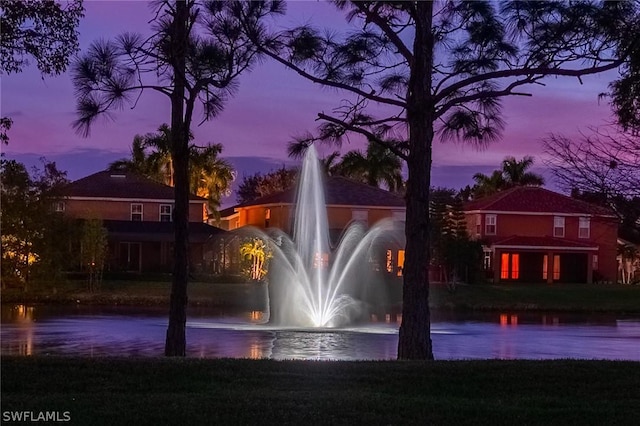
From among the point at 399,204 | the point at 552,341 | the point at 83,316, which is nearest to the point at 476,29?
the point at 552,341

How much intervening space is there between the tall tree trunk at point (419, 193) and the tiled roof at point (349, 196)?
4386 cm

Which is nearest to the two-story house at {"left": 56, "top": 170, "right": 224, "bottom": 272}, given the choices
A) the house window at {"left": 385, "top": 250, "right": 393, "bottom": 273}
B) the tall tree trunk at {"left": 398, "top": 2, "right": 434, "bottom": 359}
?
the house window at {"left": 385, "top": 250, "right": 393, "bottom": 273}

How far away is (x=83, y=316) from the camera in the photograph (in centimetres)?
3297

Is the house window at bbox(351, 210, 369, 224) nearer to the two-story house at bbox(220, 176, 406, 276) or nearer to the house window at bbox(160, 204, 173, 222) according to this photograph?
the two-story house at bbox(220, 176, 406, 276)

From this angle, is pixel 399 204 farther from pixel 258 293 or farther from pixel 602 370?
pixel 602 370

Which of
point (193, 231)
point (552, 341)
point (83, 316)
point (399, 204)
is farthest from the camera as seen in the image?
point (399, 204)

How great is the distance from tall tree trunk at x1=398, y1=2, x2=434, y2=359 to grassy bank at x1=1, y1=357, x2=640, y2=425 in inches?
106

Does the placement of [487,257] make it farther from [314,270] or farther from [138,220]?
[314,270]

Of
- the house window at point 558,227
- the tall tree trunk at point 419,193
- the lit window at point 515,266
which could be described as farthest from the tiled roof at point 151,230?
the tall tree trunk at point 419,193

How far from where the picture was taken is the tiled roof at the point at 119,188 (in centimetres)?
5769

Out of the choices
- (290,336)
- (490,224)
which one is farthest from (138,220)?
(290,336)

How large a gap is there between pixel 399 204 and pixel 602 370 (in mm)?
49198

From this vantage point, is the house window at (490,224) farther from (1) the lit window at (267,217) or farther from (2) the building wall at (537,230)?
(1) the lit window at (267,217)

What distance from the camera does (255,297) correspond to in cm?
4344
